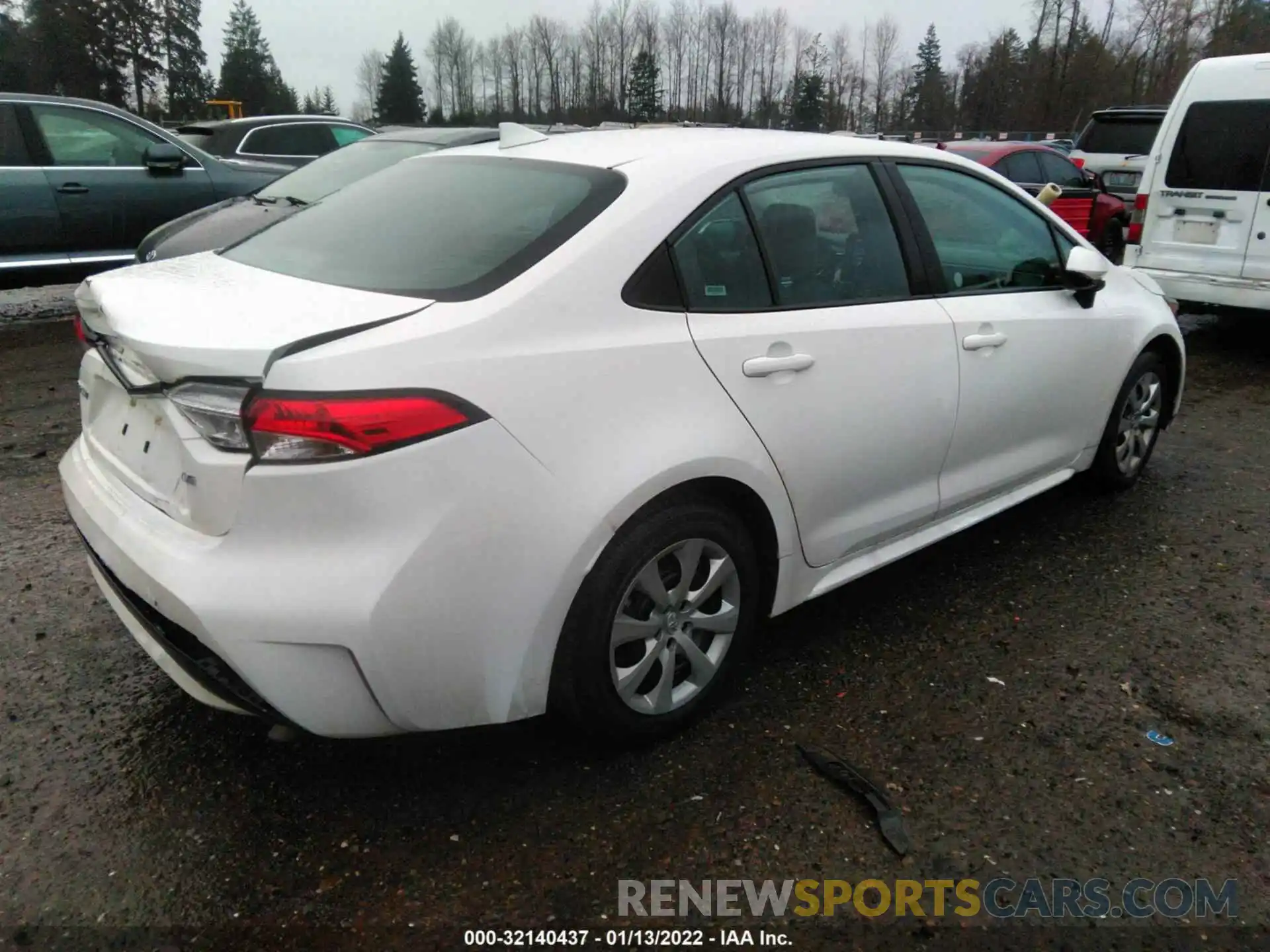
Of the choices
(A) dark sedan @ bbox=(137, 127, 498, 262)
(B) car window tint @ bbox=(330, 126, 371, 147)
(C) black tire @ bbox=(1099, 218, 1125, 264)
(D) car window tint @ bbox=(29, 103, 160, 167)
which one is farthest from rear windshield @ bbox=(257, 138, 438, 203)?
(C) black tire @ bbox=(1099, 218, 1125, 264)

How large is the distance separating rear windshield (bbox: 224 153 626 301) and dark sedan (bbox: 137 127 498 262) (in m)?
3.59

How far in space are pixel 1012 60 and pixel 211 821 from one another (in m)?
68.8

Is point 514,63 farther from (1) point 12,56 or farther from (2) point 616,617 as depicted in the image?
(2) point 616,617

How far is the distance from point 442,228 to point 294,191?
15.6 feet

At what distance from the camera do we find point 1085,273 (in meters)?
3.73

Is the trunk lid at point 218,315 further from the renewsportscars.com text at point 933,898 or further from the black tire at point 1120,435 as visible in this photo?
the black tire at point 1120,435

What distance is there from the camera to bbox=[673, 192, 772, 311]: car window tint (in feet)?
8.46

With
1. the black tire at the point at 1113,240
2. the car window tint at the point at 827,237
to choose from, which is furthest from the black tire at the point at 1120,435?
the black tire at the point at 1113,240

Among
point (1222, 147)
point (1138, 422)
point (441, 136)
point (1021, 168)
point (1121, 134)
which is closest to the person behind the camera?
point (1138, 422)

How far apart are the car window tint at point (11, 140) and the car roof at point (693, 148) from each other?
604cm

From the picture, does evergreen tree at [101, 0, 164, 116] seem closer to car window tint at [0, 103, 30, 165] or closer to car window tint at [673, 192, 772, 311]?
car window tint at [0, 103, 30, 165]

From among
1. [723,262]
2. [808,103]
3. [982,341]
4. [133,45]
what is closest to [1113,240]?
[982,341]

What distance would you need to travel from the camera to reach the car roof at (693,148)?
2744 millimetres

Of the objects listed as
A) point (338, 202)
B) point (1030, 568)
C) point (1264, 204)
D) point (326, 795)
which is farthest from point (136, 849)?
point (1264, 204)
